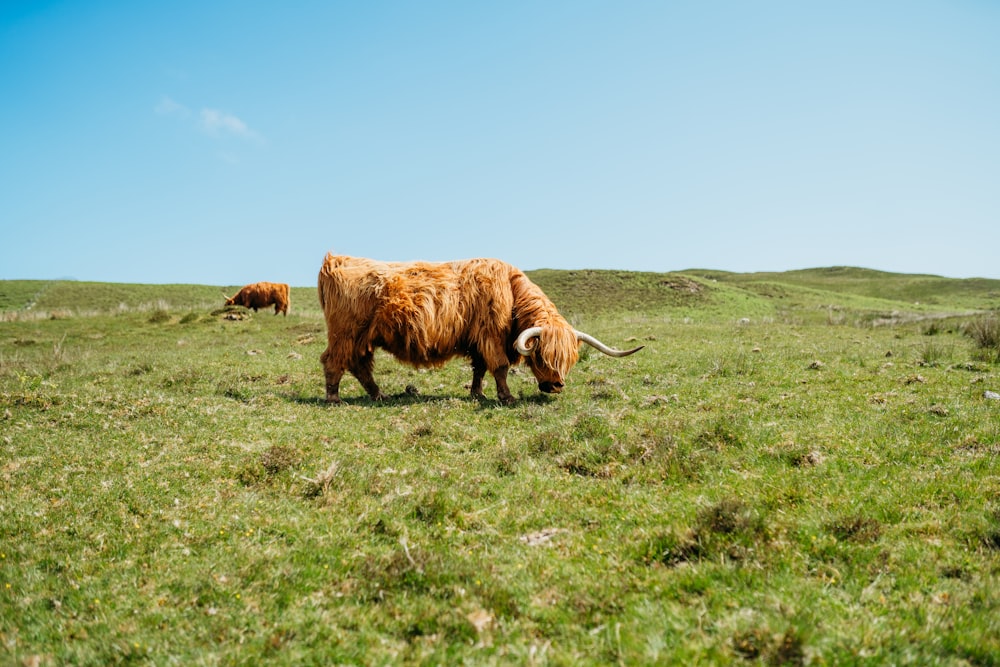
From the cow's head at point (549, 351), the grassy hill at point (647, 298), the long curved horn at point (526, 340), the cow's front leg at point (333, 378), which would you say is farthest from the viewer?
the grassy hill at point (647, 298)

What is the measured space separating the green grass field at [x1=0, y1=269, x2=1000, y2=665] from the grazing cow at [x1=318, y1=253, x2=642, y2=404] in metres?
0.76

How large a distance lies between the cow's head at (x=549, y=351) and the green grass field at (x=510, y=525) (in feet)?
1.51

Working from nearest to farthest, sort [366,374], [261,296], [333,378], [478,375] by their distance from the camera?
[333,378] → [366,374] → [478,375] → [261,296]

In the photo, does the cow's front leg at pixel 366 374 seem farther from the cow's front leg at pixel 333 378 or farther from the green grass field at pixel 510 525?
the green grass field at pixel 510 525

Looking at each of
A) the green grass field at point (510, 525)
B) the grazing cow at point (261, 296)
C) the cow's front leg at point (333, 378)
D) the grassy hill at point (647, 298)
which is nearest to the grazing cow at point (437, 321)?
the cow's front leg at point (333, 378)

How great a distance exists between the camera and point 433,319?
1095 centimetres

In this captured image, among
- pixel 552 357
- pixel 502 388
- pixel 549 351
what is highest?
pixel 549 351

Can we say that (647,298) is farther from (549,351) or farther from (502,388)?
(502,388)

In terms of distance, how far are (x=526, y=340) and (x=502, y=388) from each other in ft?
3.47

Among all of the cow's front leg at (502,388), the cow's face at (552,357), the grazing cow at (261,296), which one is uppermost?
the grazing cow at (261,296)

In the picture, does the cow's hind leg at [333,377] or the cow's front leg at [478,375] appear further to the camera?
the cow's front leg at [478,375]

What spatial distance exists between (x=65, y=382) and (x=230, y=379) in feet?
10.7

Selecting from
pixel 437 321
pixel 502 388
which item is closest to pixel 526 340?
pixel 502 388

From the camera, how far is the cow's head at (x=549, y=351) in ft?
35.8
